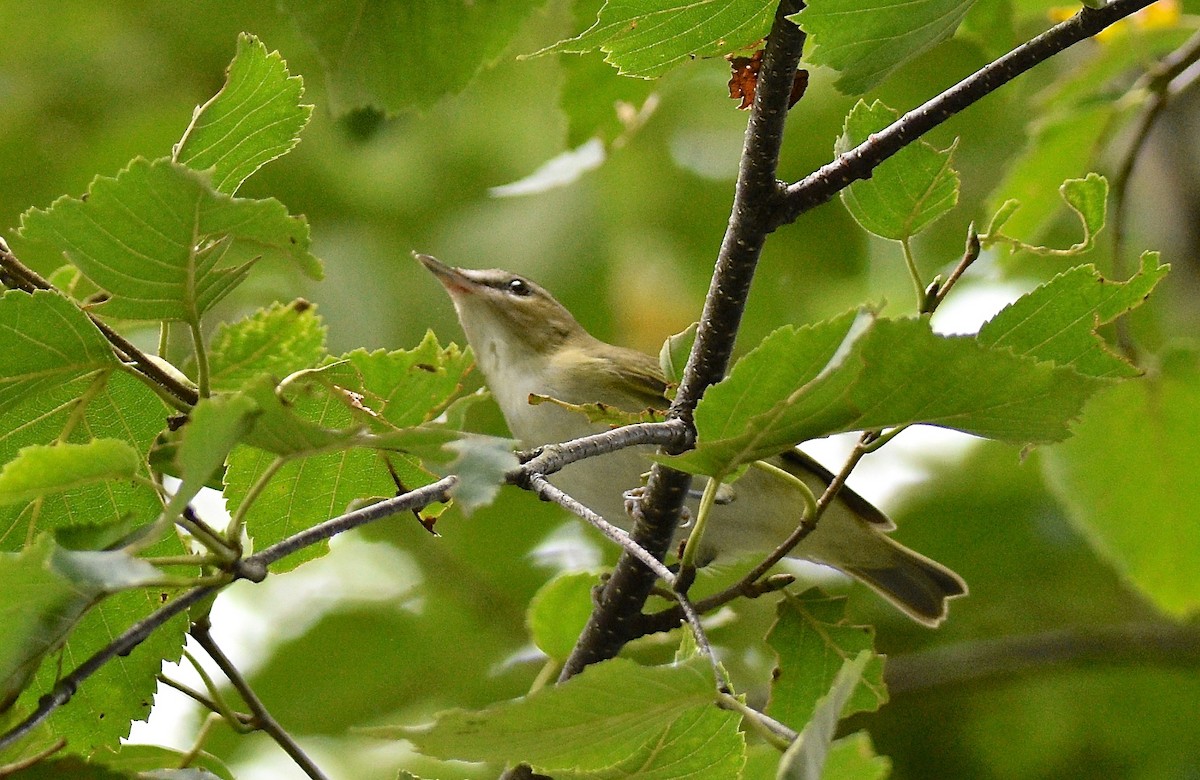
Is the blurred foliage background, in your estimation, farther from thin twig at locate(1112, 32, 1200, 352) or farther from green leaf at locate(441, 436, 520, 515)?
green leaf at locate(441, 436, 520, 515)

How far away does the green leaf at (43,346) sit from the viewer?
1.23 m

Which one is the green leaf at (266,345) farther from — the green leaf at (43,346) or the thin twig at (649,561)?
the thin twig at (649,561)

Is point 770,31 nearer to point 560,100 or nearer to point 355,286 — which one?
point 560,100

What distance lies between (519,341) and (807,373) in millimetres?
2172

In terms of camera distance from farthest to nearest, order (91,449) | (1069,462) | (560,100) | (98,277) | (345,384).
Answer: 1. (1069,462)
2. (560,100)
3. (345,384)
4. (98,277)
5. (91,449)

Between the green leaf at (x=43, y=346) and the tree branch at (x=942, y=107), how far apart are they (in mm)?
739

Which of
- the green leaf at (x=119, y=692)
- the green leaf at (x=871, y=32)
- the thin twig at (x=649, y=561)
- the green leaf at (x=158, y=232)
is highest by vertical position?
the green leaf at (x=871, y=32)

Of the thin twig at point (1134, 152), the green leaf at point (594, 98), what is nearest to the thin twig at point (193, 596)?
the green leaf at point (594, 98)

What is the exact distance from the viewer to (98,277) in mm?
1205

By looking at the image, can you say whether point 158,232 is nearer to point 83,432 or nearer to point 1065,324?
point 83,432

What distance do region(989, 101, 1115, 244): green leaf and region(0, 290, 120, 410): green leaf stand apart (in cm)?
221

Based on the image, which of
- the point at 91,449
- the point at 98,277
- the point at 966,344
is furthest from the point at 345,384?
the point at 966,344

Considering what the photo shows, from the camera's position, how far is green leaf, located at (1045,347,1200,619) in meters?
2.74

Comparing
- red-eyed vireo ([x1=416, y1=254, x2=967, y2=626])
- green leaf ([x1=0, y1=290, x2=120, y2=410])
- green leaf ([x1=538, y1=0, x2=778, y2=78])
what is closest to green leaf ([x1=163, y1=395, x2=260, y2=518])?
green leaf ([x1=0, y1=290, x2=120, y2=410])
